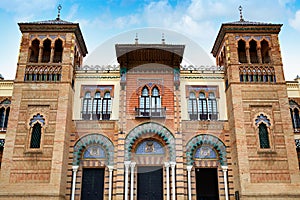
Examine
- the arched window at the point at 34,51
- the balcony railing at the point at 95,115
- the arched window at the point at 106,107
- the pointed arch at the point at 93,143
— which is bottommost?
the pointed arch at the point at 93,143

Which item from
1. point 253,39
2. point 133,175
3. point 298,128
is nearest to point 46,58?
point 133,175

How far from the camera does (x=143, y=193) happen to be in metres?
16.5

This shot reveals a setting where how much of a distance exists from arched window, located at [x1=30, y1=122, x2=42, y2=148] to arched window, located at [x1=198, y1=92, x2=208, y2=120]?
28.5ft

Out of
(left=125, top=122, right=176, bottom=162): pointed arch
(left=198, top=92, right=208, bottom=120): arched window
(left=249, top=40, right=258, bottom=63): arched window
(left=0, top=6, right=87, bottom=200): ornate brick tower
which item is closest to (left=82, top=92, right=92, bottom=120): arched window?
(left=0, top=6, right=87, bottom=200): ornate brick tower

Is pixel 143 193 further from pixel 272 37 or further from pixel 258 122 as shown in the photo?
pixel 272 37

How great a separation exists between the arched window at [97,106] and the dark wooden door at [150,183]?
3737 millimetres

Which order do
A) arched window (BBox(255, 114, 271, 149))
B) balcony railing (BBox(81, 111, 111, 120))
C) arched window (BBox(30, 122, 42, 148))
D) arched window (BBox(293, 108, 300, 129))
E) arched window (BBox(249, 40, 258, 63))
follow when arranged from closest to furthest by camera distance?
arched window (BBox(30, 122, 42, 148))
arched window (BBox(255, 114, 271, 149))
balcony railing (BBox(81, 111, 111, 120))
arched window (BBox(293, 108, 300, 129))
arched window (BBox(249, 40, 258, 63))

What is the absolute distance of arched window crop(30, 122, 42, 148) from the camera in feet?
52.7

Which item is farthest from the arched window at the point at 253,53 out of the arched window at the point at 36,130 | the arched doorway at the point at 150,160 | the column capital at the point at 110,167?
the arched window at the point at 36,130

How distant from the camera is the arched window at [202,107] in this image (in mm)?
17828

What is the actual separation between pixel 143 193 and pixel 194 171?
2910mm

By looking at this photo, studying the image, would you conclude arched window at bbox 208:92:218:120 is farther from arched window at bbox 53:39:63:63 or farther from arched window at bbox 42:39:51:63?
arched window at bbox 42:39:51:63

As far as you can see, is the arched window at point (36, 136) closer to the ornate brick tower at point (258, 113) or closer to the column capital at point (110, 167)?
the column capital at point (110, 167)

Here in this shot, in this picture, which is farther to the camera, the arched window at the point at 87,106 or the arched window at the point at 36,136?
the arched window at the point at 87,106
